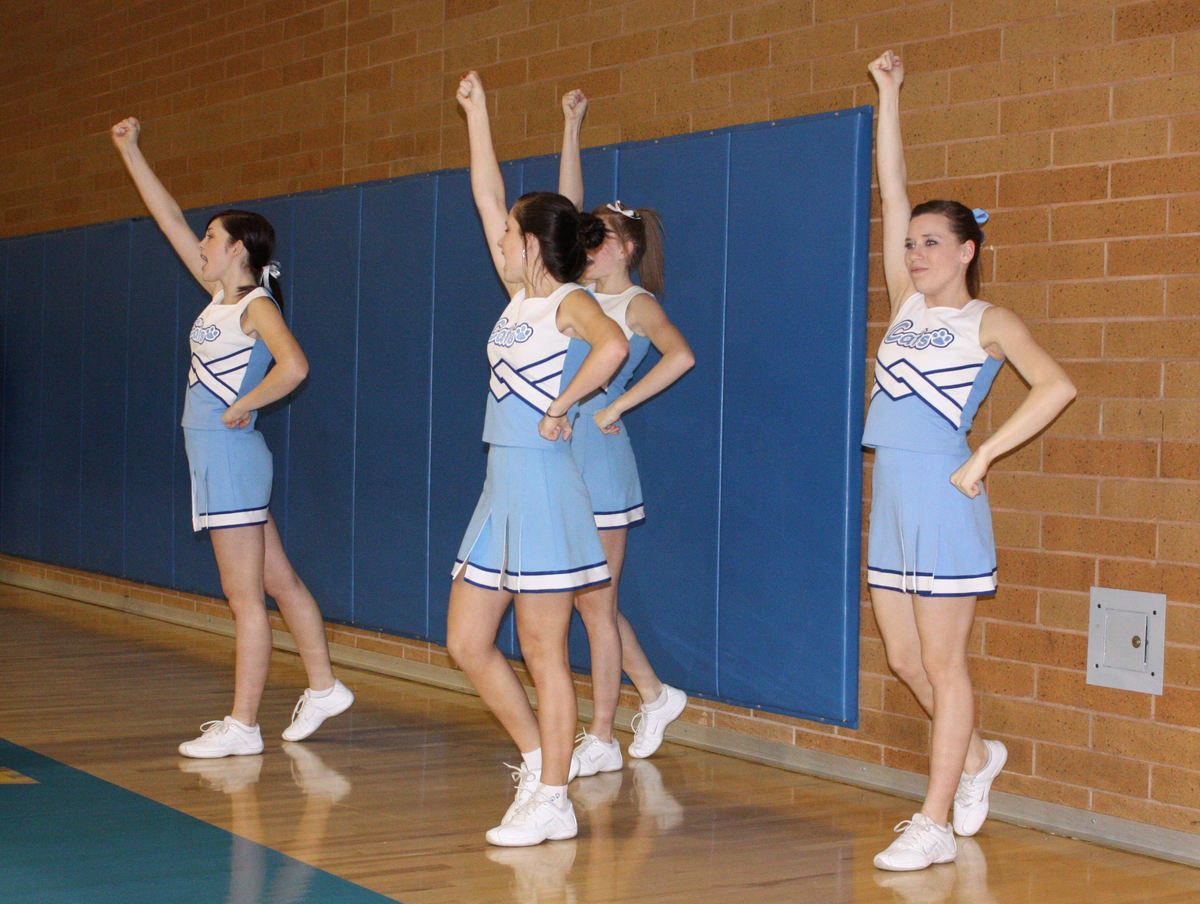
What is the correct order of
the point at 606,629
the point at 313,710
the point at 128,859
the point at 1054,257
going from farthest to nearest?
the point at 313,710 → the point at 606,629 → the point at 1054,257 → the point at 128,859

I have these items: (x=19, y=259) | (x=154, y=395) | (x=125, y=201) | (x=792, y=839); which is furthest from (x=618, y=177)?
(x=19, y=259)

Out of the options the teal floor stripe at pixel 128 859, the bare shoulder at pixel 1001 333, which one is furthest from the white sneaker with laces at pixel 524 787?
the bare shoulder at pixel 1001 333

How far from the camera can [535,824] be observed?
3467 mm

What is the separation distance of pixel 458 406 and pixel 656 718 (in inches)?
61.6

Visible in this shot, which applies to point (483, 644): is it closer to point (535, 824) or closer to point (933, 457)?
point (535, 824)

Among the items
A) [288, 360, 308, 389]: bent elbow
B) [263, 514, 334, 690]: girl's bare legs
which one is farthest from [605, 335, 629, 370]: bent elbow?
[263, 514, 334, 690]: girl's bare legs

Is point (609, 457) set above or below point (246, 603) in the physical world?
above

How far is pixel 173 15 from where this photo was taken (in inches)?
301

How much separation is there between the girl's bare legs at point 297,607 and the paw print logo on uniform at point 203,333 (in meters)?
0.56

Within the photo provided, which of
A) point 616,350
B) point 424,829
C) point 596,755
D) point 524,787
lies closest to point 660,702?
point 596,755

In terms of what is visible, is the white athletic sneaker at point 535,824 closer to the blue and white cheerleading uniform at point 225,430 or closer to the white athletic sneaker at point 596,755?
the white athletic sneaker at point 596,755

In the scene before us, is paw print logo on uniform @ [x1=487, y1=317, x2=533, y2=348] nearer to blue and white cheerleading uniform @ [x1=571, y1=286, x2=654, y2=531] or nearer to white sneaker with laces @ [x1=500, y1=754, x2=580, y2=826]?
blue and white cheerleading uniform @ [x1=571, y1=286, x2=654, y2=531]

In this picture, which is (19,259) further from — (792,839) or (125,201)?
(792,839)

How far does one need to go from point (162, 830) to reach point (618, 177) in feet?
8.31
